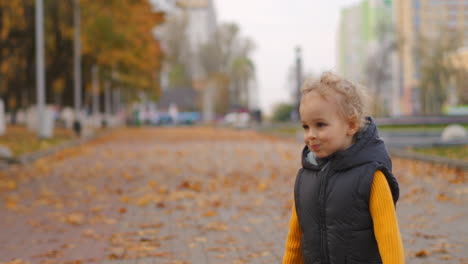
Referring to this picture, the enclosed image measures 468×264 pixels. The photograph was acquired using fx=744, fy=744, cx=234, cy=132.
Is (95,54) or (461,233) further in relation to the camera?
(95,54)

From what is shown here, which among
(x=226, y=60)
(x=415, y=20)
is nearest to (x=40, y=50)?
(x=226, y=60)

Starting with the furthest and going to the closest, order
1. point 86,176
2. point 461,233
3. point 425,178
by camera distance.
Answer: point 86,176 < point 425,178 < point 461,233

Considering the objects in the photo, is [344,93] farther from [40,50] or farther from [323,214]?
[40,50]

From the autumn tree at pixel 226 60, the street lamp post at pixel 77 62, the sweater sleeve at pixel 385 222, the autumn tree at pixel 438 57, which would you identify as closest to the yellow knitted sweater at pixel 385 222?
the sweater sleeve at pixel 385 222

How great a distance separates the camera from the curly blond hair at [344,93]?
126 inches

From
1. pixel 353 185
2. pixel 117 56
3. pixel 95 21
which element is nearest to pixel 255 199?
pixel 353 185

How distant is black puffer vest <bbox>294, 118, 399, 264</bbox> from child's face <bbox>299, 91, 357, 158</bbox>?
5 cm

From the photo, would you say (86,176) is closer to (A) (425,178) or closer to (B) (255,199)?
(B) (255,199)

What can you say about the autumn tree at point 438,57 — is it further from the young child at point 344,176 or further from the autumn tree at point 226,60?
the young child at point 344,176

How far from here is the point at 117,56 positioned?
124 ft

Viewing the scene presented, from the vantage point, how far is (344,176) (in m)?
3.22

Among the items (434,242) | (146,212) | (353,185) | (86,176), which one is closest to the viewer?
(353,185)

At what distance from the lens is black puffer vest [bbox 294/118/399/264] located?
10.4ft

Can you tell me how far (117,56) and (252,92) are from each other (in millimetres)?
92096
